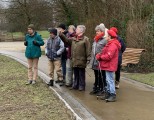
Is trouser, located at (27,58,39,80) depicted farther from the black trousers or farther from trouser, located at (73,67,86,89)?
the black trousers

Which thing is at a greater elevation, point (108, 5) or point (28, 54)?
point (108, 5)

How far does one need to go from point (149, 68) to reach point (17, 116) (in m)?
8.36

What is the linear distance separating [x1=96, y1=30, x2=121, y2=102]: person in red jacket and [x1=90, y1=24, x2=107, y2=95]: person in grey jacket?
358 mm

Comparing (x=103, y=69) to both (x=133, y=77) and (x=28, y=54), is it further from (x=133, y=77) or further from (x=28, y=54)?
(x=133, y=77)

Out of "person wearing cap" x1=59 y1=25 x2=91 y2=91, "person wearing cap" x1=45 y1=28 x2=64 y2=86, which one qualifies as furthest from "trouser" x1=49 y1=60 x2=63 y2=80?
"person wearing cap" x1=59 y1=25 x2=91 y2=91

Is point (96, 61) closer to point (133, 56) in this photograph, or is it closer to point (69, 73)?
point (69, 73)

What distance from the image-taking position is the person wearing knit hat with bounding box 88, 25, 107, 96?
8.71m

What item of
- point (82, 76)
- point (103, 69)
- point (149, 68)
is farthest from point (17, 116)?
point (149, 68)

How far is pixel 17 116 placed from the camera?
22.1 ft

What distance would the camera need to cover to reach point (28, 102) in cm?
802

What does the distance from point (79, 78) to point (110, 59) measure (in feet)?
5.92

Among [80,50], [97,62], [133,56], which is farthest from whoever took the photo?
[133,56]

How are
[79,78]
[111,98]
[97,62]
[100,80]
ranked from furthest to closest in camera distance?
1. [79,78]
2. [100,80]
3. [97,62]
4. [111,98]

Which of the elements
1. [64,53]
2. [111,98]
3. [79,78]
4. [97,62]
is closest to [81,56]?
[79,78]
